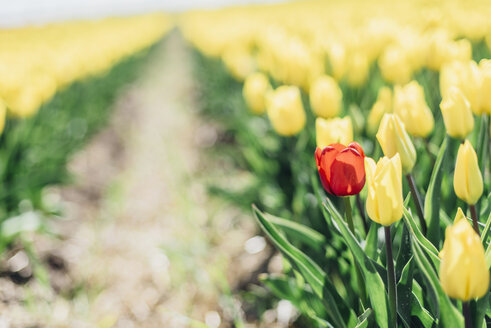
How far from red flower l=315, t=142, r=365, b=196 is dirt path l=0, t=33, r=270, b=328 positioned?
107 centimetres

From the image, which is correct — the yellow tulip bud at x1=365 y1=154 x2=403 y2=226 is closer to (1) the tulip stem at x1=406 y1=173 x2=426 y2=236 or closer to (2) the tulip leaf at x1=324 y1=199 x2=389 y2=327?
(2) the tulip leaf at x1=324 y1=199 x2=389 y2=327

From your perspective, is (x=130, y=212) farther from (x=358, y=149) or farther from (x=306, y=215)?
(x=358, y=149)

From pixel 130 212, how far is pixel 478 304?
3165 millimetres

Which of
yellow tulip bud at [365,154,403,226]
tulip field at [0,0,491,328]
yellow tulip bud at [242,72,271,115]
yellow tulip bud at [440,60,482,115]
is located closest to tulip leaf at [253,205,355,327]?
tulip field at [0,0,491,328]

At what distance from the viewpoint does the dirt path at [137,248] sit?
2457 millimetres

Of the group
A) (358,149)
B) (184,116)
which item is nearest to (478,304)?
(358,149)

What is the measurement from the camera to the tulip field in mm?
1101

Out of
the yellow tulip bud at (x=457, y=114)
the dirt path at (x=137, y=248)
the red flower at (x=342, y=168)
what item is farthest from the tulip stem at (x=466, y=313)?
the dirt path at (x=137, y=248)

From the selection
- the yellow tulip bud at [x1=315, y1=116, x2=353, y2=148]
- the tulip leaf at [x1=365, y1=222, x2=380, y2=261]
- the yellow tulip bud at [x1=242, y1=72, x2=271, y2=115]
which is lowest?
the yellow tulip bud at [x1=242, y1=72, x2=271, y2=115]

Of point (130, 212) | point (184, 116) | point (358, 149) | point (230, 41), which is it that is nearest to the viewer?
point (358, 149)

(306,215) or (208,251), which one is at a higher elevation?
(306,215)

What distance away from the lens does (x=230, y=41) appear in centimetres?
641

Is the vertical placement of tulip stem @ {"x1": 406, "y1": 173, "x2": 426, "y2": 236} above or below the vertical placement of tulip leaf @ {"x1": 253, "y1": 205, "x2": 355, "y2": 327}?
→ above

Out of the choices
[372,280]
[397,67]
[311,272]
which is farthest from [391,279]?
[397,67]
